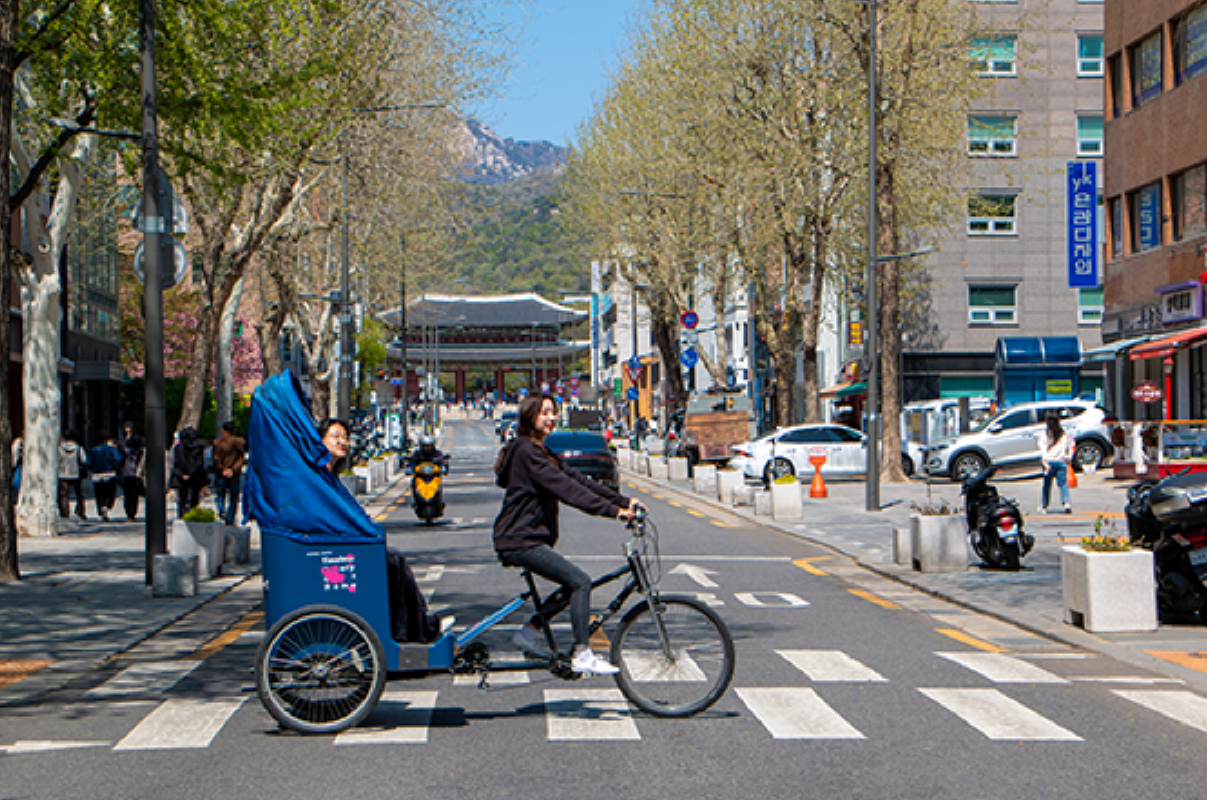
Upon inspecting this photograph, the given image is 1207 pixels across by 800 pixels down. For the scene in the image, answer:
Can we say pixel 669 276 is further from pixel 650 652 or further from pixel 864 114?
pixel 650 652

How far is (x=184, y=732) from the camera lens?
7586 mm

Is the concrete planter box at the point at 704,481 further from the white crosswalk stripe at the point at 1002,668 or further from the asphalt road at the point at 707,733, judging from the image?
the white crosswalk stripe at the point at 1002,668

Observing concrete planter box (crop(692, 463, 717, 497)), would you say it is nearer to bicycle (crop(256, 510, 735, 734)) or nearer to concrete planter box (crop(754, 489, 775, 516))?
concrete planter box (crop(754, 489, 775, 516))

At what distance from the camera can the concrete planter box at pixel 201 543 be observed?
15500 mm

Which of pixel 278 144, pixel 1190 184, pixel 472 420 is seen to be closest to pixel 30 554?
pixel 278 144

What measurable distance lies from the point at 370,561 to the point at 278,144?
1307 cm

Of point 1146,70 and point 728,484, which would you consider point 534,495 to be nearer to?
point 728,484

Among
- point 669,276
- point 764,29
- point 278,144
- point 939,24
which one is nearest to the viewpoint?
point 278,144

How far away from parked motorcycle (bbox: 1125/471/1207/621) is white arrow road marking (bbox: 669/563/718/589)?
4430 millimetres

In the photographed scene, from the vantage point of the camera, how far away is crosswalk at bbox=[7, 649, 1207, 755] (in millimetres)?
7430

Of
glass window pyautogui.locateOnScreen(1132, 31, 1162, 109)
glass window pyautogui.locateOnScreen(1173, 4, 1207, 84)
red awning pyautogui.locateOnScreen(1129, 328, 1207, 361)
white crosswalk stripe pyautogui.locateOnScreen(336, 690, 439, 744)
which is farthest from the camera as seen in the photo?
glass window pyautogui.locateOnScreen(1132, 31, 1162, 109)

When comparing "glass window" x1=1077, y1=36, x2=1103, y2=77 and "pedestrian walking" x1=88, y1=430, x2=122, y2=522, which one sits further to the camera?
"glass window" x1=1077, y1=36, x2=1103, y2=77

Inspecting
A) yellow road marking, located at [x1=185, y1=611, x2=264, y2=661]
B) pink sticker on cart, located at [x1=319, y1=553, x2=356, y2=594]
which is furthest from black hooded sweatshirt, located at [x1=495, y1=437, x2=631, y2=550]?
yellow road marking, located at [x1=185, y1=611, x2=264, y2=661]

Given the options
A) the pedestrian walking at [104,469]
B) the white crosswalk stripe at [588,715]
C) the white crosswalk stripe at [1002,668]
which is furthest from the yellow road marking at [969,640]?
the pedestrian walking at [104,469]
